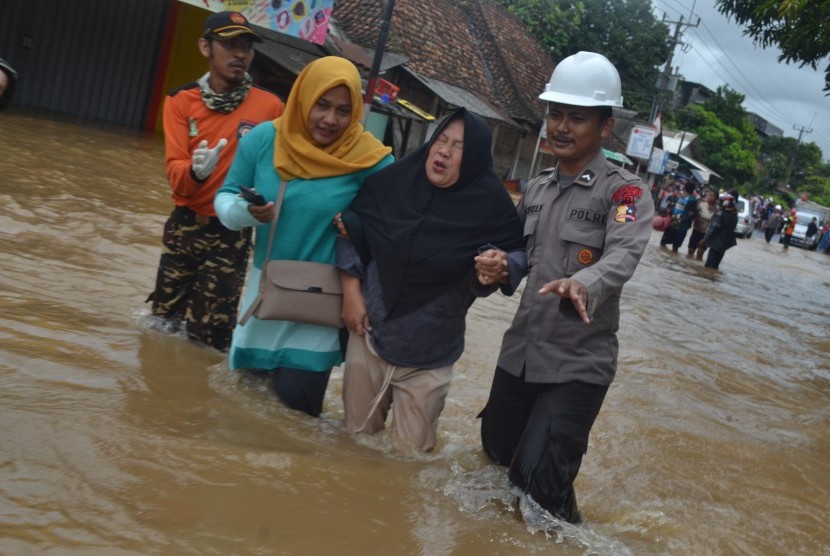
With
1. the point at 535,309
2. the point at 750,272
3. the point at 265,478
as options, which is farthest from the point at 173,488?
the point at 750,272

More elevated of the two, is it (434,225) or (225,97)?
(225,97)

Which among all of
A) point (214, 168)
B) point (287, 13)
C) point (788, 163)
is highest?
point (788, 163)

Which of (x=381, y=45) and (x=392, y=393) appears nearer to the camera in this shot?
(x=392, y=393)

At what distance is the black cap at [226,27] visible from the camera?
436 cm

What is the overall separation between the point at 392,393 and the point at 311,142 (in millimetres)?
1099

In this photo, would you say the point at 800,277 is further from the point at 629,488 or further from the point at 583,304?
the point at 583,304

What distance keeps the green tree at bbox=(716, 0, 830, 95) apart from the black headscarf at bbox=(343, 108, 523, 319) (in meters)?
7.80

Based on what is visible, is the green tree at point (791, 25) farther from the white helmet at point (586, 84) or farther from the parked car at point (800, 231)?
the parked car at point (800, 231)

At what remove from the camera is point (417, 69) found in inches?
908

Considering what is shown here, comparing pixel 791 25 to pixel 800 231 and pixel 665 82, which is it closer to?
pixel 665 82

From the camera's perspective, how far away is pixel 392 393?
3.84 m

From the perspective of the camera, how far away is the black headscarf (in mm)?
3615

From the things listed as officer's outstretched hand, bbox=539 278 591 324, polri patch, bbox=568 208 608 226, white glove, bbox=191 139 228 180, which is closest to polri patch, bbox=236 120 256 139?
white glove, bbox=191 139 228 180

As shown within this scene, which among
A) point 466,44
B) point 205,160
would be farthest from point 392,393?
point 466,44
